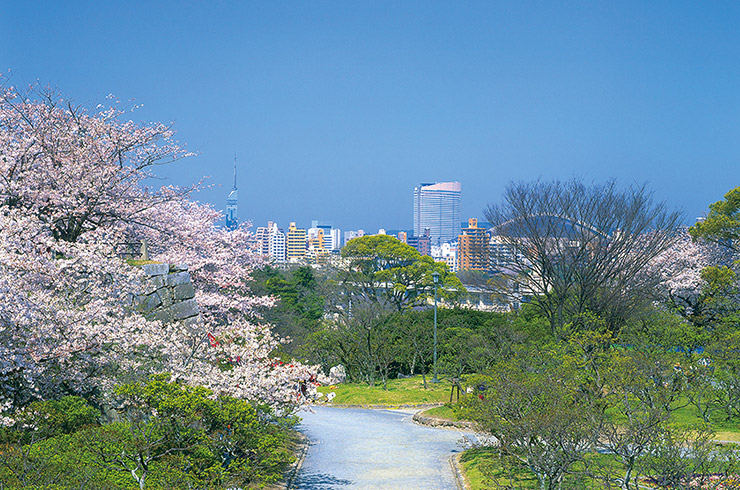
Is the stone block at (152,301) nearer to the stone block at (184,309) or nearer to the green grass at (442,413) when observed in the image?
the stone block at (184,309)

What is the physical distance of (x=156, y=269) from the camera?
43.8 ft

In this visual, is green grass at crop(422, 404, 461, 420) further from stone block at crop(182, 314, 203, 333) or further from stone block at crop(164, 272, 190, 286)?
stone block at crop(164, 272, 190, 286)

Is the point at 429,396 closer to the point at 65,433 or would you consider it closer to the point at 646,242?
the point at 646,242

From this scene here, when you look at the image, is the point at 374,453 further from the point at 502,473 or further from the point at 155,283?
the point at 155,283

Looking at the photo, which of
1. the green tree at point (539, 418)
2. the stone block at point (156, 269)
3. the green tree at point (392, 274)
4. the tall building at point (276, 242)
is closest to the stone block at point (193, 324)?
the stone block at point (156, 269)

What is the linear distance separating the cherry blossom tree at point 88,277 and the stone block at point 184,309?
36 cm

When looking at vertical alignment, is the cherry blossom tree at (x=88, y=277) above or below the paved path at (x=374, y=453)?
above

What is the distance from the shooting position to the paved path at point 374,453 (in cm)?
1197

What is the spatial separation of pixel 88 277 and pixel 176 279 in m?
3.38

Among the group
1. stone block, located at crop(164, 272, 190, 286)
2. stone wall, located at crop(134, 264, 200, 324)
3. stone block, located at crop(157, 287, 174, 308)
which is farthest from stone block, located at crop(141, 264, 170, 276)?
stone block, located at crop(157, 287, 174, 308)

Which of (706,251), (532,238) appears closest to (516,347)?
(532,238)

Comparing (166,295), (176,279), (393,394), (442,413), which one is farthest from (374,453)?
(393,394)

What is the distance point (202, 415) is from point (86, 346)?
7.64 feet

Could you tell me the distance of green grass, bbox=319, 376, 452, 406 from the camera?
21.7 meters
